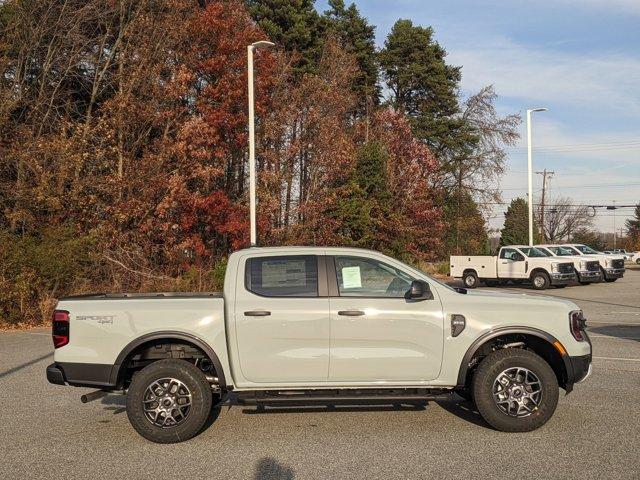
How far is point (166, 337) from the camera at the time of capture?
6035 mm

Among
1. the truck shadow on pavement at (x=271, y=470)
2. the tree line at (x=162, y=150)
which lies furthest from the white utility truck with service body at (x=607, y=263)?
the truck shadow on pavement at (x=271, y=470)

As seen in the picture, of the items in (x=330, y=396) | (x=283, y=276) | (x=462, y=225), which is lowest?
(x=330, y=396)

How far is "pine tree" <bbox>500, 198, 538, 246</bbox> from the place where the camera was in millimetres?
54750

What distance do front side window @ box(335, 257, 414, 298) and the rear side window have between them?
27cm

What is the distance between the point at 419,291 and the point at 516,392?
53.8 inches

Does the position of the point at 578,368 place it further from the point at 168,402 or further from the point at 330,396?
the point at 168,402

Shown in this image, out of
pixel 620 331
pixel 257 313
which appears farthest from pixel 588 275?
pixel 257 313

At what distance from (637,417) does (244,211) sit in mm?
18082

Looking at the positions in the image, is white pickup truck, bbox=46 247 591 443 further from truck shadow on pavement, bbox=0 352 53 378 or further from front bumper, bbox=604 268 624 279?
front bumper, bbox=604 268 624 279

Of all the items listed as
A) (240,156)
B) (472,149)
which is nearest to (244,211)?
(240,156)

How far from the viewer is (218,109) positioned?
886 inches

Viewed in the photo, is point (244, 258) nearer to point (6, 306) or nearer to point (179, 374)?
point (179, 374)

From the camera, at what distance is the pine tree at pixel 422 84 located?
142 feet

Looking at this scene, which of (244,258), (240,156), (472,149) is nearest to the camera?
(244,258)
